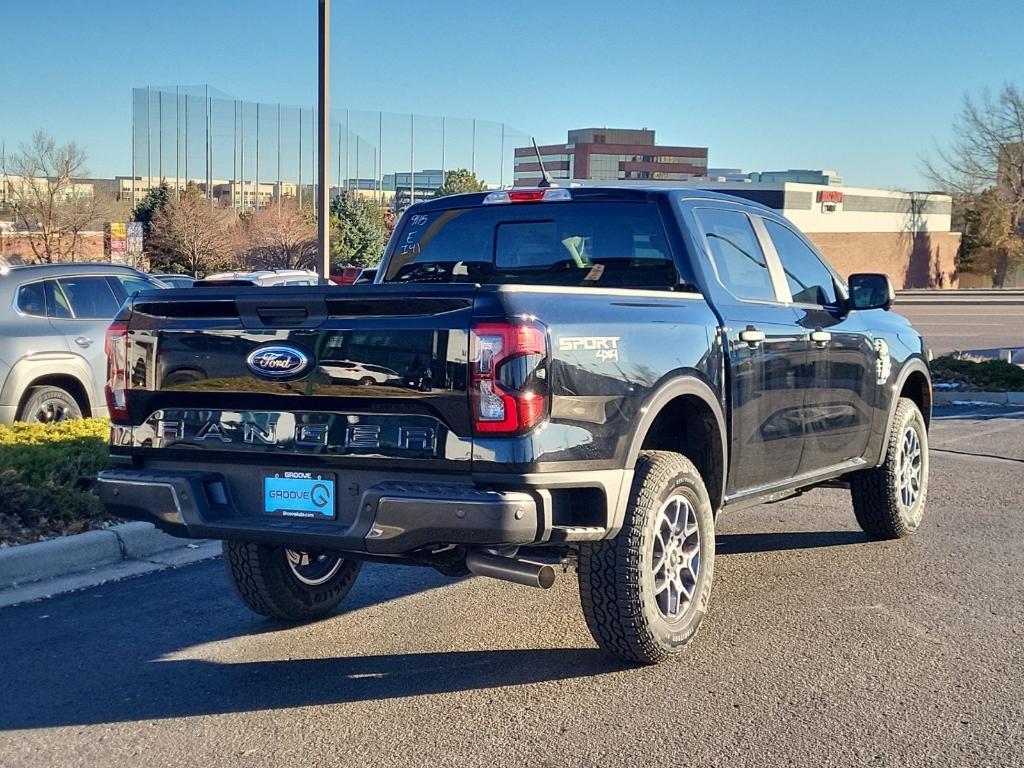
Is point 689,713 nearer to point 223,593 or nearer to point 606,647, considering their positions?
point 606,647

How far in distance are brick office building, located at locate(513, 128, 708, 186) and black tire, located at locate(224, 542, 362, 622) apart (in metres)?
92.5

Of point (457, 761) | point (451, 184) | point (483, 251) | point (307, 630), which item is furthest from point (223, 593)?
point (451, 184)

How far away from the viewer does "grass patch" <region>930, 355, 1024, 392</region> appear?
50.5 feet

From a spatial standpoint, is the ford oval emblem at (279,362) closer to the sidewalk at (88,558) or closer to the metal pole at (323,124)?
the sidewalk at (88,558)

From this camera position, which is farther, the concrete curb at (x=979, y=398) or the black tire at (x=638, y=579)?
the concrete curb at (x=979, y=398)

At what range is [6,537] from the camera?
22.0ft

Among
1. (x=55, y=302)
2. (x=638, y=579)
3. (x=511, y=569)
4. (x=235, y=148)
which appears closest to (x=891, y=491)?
(x=638, y=579)

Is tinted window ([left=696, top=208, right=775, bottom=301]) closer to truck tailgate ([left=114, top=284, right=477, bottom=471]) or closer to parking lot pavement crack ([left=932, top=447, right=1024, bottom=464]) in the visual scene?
truck tailgate ([left=114, top=284, right=477, bottom=471])

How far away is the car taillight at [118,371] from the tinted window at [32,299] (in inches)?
216

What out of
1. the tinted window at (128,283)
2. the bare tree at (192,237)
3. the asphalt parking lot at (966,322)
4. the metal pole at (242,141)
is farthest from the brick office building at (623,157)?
the tinted window at (128,283)

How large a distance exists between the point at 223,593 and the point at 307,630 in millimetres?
864

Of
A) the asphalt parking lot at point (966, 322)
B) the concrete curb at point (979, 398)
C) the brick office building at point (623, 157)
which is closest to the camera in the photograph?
the concrete curb at point (979, 398)

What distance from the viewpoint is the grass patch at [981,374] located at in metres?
15.4

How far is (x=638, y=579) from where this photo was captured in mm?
4754
